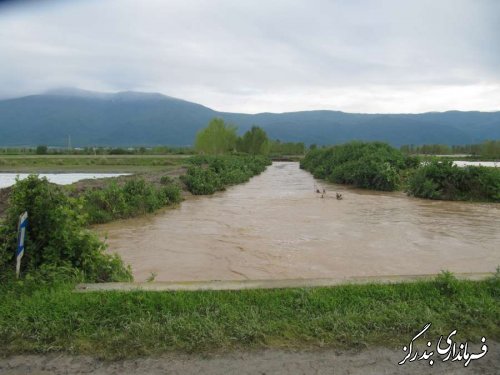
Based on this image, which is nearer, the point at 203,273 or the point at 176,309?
the point at 176,309

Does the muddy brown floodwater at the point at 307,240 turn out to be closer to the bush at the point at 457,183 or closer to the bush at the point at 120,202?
the bush at the point at 120,202

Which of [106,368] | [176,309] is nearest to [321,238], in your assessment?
[176,309]

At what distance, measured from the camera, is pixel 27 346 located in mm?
3396

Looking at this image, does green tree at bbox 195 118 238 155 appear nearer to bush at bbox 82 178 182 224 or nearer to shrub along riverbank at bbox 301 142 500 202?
shrub along riverbank at bbox 301 142 500 202

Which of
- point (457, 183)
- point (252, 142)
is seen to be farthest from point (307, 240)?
point (252, 142)

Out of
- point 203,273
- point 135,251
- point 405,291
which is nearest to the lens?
point 405,291

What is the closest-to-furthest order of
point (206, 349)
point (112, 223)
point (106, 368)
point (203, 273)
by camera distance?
point (106, 368) < point (206, 349) < point (203, 273) < point (112, 223)

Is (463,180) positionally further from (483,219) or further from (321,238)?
(321,238)

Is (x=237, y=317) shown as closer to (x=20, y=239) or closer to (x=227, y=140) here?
(x=20, y=239)

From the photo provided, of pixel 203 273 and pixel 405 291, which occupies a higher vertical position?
pixel 405 291

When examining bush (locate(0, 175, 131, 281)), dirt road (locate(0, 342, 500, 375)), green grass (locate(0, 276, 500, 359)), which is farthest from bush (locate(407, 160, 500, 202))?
bush (locate(0, 175, 131, 281))

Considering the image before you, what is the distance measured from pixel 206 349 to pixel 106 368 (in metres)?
0.72

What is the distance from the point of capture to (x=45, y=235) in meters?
4.73

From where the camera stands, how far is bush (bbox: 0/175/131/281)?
464 cm
